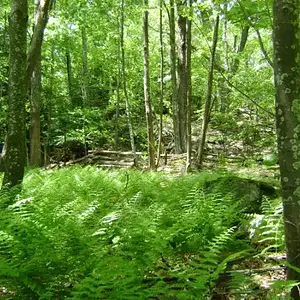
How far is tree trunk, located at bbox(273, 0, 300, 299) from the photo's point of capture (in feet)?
8.20

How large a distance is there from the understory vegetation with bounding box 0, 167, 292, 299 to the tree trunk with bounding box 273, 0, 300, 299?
1.31 ft

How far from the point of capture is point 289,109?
252 cm

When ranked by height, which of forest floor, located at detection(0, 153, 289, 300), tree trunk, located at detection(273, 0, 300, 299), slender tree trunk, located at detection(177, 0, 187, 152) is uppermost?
slender tree trunk, located at detection(177, 0, 187, 152)

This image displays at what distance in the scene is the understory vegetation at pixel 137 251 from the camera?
9.27 ft

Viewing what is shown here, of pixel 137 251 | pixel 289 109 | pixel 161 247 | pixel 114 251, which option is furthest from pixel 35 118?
pixel 289 109

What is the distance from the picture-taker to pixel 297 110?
2508 mm

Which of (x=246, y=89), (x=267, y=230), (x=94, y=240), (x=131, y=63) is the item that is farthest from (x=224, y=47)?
(x=94, y=240)

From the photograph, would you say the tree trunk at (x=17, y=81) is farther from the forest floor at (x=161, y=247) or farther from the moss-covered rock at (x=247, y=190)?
the moss-covered rock at (x=247, y=190)

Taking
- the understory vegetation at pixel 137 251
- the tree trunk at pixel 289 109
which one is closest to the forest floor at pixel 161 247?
the understory vegetation at pixel 137 251

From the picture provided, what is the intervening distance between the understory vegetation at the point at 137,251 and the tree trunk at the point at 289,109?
1.31 ft

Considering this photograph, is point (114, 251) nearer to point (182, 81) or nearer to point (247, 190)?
point (247, 190)

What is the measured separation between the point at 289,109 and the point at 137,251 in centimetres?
185

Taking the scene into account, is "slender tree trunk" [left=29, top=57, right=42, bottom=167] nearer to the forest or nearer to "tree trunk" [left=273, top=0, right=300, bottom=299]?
the forest

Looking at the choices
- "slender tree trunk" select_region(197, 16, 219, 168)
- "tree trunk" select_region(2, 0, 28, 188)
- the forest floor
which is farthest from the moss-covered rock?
"slender tree trunk" select_region(197, 16, 219, 168)
